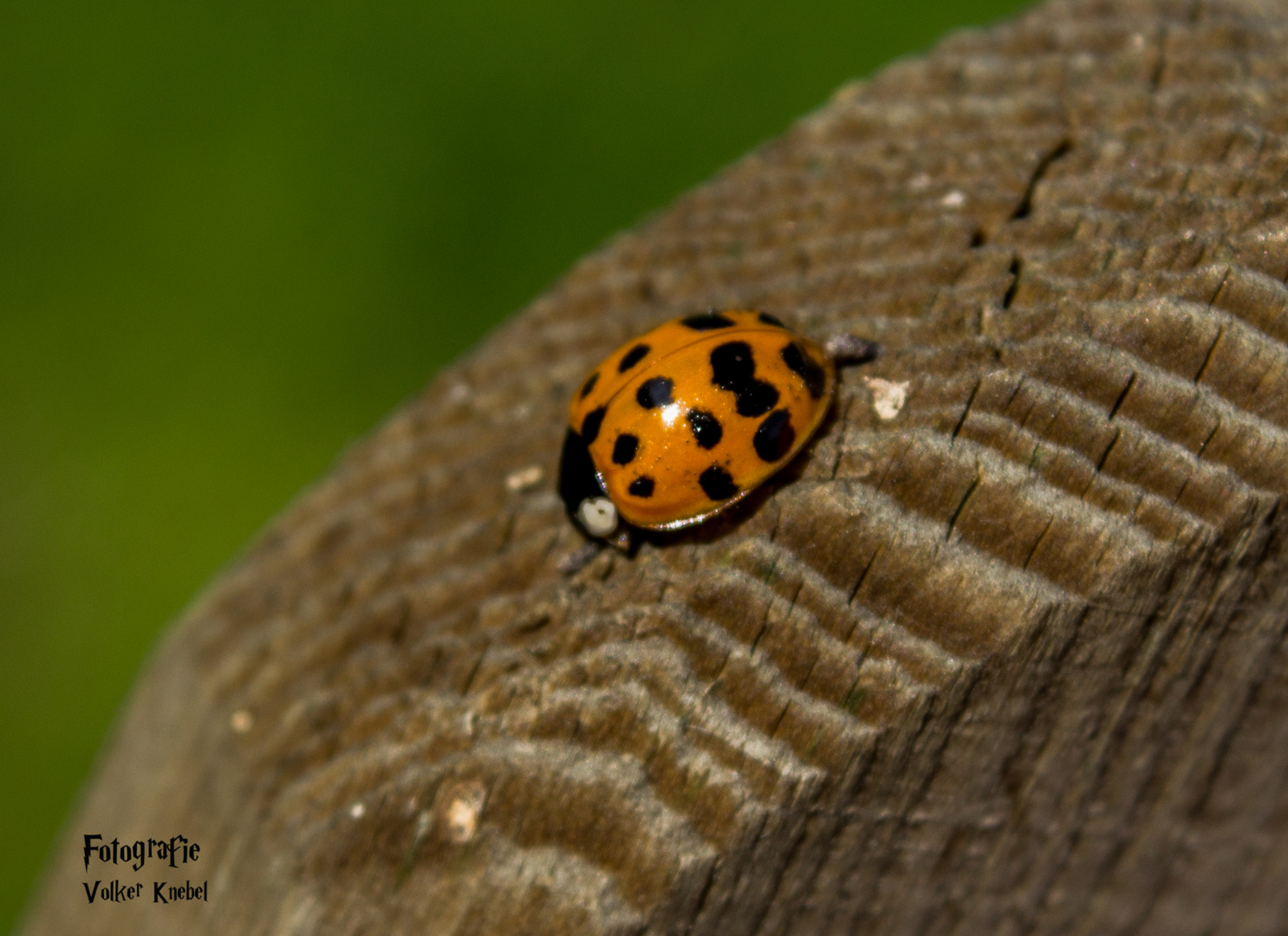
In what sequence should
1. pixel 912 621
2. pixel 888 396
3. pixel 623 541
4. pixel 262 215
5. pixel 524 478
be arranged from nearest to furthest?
pixel 912 621 → pixel 888 396 → pixel 623 541 → pixel 524 478 → pixel 262 215

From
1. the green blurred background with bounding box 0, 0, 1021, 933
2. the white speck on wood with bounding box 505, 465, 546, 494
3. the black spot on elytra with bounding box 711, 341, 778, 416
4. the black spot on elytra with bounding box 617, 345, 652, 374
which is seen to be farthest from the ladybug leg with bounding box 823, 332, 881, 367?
the green blurred background with bounding box 0, 0, 1021, 933

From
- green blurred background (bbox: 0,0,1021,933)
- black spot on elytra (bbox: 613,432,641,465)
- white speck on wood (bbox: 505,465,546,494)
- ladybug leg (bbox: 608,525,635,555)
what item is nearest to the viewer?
ladybug leg (bbox: 608,525,635,555)

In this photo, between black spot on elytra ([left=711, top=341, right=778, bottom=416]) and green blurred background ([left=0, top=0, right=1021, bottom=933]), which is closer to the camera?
black spot on elytra ([left=711, top=341, right=778, bottom=416])

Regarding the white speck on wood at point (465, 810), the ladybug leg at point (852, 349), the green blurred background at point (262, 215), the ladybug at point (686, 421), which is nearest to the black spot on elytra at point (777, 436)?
the ladybug at point (686, 421)

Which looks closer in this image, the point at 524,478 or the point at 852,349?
the point at 852,349


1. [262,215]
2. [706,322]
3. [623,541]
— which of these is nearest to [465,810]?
[623,541]

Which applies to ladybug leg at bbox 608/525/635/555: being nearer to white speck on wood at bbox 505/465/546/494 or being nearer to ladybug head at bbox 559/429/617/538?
ladybug head at bbox 559/429/617/538

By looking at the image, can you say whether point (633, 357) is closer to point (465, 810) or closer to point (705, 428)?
point (705, 428)

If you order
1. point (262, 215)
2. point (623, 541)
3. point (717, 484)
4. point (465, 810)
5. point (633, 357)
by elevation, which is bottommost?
point (465, 810)
